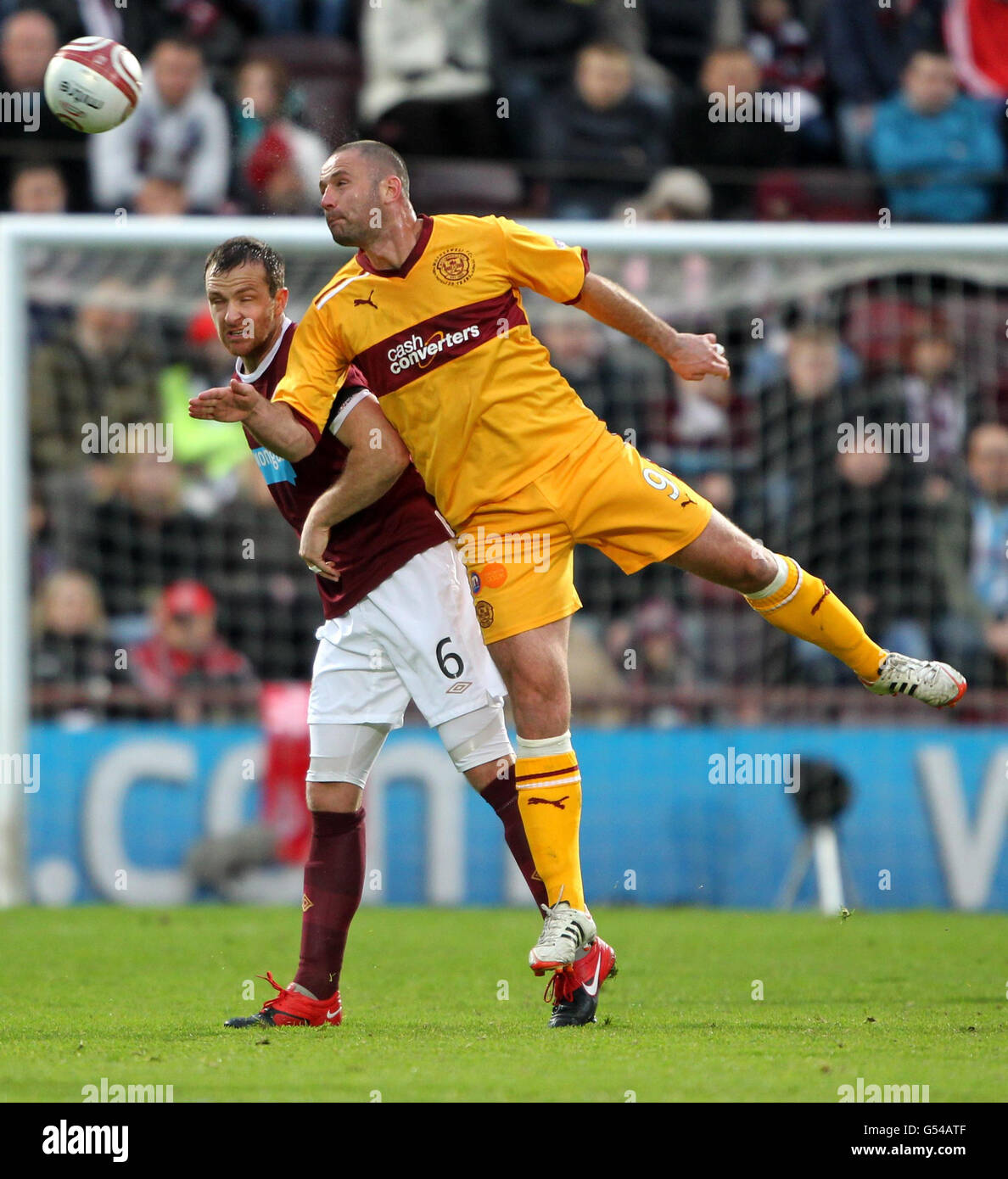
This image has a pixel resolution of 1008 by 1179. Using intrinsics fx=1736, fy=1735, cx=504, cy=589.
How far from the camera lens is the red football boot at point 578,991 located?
479 cm

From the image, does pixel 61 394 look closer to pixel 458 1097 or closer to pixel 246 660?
pixel 246 660

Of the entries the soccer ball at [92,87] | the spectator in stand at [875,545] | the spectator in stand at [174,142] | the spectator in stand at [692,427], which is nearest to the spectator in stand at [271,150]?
the spectator in stand at [174,142]

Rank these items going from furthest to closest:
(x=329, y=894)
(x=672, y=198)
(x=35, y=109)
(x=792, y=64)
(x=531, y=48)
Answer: (x=792, y=64)
(x=531, y=48)
(x=672, y=198)
(x=35, y=109)
(x=329, y=894)

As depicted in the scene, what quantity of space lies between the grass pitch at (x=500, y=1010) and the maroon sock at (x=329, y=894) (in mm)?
196

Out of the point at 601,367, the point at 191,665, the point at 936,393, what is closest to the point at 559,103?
the point at 601,367

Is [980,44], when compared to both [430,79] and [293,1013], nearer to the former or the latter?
[430,79]

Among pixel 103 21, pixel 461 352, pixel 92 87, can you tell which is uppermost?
pixel 103 21

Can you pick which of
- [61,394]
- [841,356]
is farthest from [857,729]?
[61,394]

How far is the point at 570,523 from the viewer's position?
5023 millimetres

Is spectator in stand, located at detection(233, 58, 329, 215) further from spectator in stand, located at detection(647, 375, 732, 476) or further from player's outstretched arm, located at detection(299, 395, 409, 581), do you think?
player's outstretched arm, located at detection(299, 395, 409, 581)

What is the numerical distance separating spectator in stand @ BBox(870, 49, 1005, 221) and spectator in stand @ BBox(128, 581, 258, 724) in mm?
5443

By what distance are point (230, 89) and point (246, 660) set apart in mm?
3610

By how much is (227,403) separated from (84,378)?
240 inches

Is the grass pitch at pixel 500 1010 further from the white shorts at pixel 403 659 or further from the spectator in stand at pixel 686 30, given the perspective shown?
the spectator in stand at pixel 686 30
